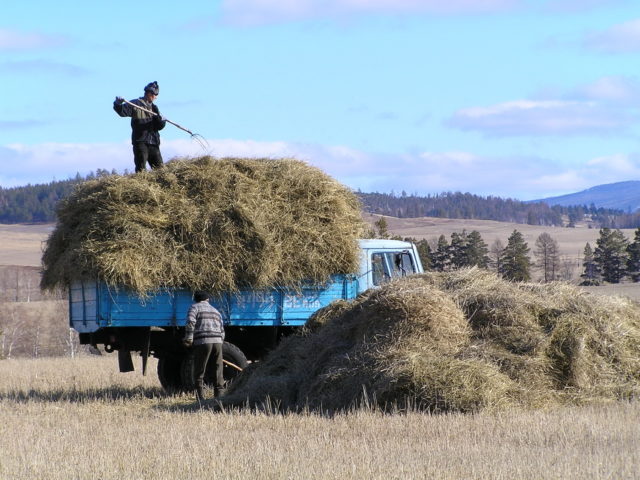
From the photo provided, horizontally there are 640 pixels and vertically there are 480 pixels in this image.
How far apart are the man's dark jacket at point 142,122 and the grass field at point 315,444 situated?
16.3ft

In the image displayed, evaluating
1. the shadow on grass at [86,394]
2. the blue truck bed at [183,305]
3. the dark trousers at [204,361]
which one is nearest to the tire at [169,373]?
the shadow on grass at [86,394]

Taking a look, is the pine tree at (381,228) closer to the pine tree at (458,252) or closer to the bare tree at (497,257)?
the bare tree at (497,257)

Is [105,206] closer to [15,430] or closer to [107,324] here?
[107,324]

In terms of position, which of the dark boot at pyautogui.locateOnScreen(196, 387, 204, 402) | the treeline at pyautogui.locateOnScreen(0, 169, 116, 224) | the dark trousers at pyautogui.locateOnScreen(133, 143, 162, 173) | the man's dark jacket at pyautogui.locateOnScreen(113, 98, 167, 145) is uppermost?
the treeline at pyautogui.locateOnScreen(0, 169, 116, 224)

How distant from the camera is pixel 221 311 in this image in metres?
14.1

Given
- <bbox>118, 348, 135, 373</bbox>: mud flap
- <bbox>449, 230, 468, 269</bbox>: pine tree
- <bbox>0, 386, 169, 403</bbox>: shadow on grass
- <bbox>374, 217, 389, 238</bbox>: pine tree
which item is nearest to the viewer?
<bbox>0, 386, 169, 403</bbox>: shadow on grass

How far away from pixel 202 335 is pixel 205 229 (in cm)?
153

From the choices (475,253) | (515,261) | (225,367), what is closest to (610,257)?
(475,253)

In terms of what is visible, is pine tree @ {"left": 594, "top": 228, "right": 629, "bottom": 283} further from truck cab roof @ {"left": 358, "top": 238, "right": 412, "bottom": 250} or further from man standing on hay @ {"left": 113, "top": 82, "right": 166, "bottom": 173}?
man standing on hay @ {"left": 113, "top": 82, "right": 166, "bottom": 173}

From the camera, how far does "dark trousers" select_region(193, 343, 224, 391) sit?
13289mm

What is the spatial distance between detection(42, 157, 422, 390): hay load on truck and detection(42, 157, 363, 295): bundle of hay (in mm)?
17

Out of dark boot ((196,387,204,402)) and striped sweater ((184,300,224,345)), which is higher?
striped sweater ((184,300,224,345))

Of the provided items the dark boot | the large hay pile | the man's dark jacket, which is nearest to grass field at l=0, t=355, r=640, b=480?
the large hay pile

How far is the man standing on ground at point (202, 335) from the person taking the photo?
1306cm
